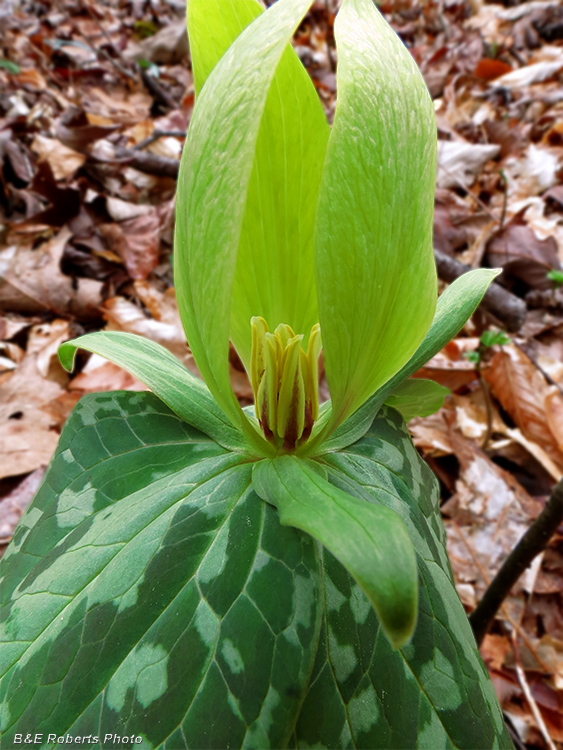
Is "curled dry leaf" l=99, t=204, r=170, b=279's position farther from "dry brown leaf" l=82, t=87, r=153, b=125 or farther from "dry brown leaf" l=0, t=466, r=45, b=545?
"dry brown leaf" l=82, t=87, r=153, b=125

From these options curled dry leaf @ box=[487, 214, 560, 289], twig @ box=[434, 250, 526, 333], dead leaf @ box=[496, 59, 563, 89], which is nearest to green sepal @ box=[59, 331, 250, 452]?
twig @ box=[434, 250, 526, 333]

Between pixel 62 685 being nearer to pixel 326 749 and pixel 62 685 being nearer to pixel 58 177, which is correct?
pixel 326 749

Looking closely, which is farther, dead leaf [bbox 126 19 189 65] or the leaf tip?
dead leaf [bbox 126 19 189 65]

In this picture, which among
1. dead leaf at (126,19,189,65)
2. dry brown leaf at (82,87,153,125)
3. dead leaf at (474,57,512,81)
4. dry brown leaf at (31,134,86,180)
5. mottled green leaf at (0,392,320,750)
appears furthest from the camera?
dead leaf at (126,19,189,65)

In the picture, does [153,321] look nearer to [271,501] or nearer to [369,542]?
[271,501]

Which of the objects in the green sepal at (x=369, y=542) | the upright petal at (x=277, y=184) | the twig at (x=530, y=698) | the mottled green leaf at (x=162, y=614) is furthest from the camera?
the twig at (x=530, y=698)

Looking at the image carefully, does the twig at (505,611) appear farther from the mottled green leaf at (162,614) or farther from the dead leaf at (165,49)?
the dead leaf at (165,49)

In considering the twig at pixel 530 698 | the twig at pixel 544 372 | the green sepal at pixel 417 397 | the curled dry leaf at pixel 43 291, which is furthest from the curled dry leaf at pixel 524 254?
the curled dry leaf at pixel 43 291
